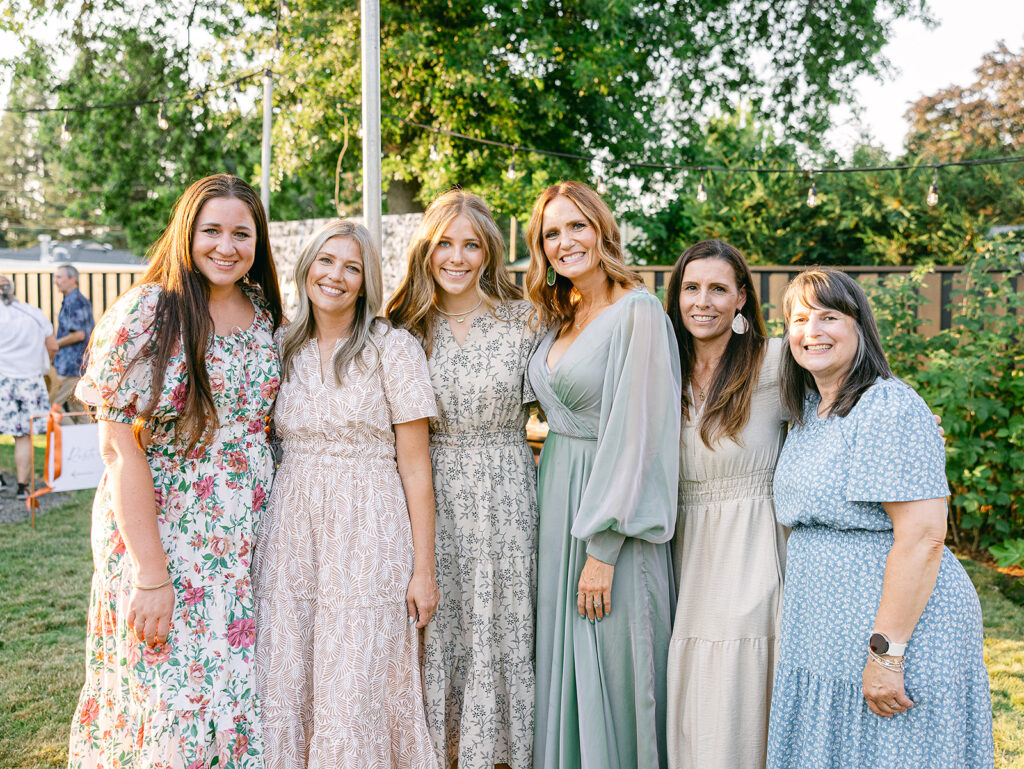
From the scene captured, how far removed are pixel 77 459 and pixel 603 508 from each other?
526cm

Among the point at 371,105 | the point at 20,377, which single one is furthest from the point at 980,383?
the point at 20,377

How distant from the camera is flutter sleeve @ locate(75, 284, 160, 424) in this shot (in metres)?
2.10

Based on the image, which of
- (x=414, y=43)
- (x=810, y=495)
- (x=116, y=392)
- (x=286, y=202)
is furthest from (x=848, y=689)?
(x=286, y=202)

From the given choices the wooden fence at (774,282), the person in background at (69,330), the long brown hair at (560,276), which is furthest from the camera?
the person in background at (69,330)

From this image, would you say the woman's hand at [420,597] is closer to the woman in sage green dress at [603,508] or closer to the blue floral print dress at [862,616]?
the woman in sage green dress at [603,508]

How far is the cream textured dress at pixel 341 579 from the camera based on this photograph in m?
2.29

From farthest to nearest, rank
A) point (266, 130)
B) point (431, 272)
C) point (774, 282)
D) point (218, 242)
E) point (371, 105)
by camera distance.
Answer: point (266, 130) → point (774, 282) → point (371, 105) → point (431, 272) → point (218, 242)

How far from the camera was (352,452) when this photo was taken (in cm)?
244

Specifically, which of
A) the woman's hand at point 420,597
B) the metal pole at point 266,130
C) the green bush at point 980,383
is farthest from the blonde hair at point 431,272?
the metal pole at point 266,130

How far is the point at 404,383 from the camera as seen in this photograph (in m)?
2.46

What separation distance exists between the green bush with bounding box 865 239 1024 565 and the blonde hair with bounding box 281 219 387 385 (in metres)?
4.19

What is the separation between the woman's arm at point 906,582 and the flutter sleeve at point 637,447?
65 cm

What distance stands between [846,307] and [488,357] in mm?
1169

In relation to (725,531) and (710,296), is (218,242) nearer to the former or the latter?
(710,296)
